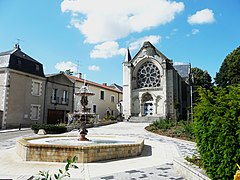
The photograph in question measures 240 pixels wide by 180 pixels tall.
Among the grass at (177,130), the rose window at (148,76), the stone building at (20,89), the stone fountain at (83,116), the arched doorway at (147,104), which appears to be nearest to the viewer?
the stone fountain at (83,116)

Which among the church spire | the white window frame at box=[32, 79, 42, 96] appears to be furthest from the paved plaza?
the church spire

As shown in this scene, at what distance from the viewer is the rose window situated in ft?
107

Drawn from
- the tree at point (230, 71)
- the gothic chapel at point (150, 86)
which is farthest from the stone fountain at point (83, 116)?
the tree at point (230, 71)

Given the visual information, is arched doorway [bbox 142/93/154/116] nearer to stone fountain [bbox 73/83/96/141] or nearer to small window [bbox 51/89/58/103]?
small window [bbox 51/89/58/103]

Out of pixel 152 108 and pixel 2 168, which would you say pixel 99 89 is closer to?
pixel 152 108

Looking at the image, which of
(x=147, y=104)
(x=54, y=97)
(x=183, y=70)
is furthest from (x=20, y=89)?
(x=183, y=70)

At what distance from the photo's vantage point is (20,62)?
2242cm

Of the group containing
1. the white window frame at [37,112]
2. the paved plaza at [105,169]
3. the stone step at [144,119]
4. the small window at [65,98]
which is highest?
the small window at [65,98]

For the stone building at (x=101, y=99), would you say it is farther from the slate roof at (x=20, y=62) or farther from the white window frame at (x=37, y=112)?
the white window frame at (x=37, y=112)

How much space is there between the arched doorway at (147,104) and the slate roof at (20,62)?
15096 mm

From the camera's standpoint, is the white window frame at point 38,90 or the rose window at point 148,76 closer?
the white window frame at point 38,90

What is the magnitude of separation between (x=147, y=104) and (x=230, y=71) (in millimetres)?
14467

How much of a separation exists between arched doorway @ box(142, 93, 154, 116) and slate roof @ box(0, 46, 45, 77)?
15096mm

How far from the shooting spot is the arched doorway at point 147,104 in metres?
31.4
